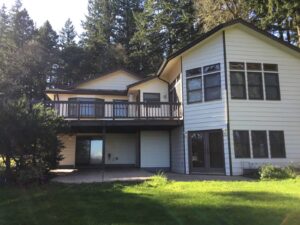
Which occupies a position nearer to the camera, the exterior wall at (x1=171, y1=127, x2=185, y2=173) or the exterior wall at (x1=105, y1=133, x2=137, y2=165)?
the exterior wall at (x1=171, y1=127, x2=185, y2=173)

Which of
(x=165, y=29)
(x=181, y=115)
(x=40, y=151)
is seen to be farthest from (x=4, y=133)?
(x=165, y=29)

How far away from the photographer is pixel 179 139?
60.4 ft

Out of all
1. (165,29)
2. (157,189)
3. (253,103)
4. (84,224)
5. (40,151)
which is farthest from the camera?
(165,29)

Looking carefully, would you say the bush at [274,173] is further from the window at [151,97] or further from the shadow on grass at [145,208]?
the window at [151,97]

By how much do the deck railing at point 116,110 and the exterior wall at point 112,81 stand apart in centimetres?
426

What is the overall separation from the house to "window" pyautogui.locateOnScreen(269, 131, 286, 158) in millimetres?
48

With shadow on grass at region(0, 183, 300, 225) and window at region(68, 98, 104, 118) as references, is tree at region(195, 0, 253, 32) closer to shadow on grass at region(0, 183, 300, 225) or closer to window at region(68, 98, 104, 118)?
window at region(68, 98, 104, 118)

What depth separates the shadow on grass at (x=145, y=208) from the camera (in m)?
6.76

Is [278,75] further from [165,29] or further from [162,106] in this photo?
[165,29]

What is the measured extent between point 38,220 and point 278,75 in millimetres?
14030

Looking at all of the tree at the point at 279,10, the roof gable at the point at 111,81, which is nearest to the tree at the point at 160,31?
the roof gable at the point at 111,81

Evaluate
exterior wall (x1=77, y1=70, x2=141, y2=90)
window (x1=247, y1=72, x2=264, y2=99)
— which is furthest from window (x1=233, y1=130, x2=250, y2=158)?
exterior wall (x1=77, y1=70, x2=141, y2=90)

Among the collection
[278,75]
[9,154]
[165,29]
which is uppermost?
[165,29]

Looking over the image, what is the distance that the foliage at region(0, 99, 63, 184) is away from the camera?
497 inches
